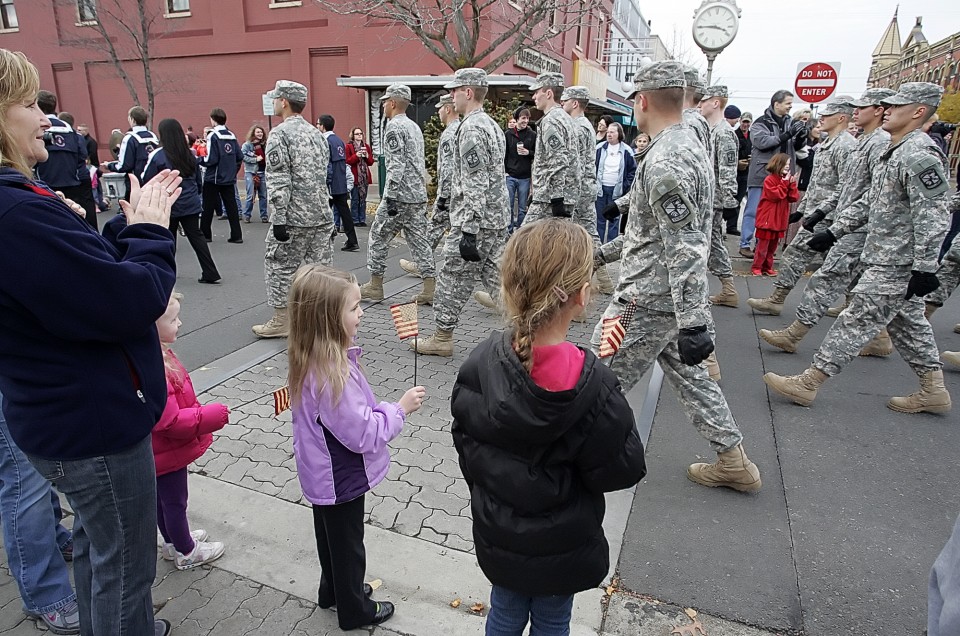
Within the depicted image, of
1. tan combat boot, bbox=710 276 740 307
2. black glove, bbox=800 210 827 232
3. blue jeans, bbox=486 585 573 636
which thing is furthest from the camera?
tan combat boot, bbox=710 276 740 307

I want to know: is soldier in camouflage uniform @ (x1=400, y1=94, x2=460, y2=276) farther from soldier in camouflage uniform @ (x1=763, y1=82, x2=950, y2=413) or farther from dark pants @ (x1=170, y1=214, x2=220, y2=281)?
soldier in camouflage uniform @ (x1=763, y1=82, x2=950, y2=413)

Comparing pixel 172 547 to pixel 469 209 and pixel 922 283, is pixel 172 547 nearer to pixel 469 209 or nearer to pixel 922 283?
pixel 469 209

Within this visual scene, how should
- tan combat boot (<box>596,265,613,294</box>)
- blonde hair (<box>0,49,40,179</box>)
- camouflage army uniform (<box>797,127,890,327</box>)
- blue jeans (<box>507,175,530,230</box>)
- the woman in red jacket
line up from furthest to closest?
1. the woman in red jacket
2. blue jeans (<box>507,175,530,230</box>)
3. tan combat boot (<box>596,265,613,294</box>)
4. camouflage army uniform (<box>797,127,890,327</box>)
5. blonde hair (<box>0,49,40,179</box>)

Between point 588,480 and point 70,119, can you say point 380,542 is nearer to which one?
point 588,480

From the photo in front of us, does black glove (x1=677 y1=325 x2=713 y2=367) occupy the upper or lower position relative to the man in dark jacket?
lower

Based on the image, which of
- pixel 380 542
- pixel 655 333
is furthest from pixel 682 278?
pixel 380 542

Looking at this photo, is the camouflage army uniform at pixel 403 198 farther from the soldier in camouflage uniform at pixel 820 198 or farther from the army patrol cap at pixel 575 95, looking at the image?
the soldier in camouflage uniform at pixel 820 198

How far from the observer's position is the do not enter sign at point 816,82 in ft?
33.4

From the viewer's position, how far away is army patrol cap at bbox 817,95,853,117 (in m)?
7.21

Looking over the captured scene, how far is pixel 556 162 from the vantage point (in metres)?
6.68

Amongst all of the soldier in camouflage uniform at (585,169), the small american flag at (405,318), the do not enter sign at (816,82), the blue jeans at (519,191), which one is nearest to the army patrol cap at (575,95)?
the soldier in camouflage uniform at (585,169)

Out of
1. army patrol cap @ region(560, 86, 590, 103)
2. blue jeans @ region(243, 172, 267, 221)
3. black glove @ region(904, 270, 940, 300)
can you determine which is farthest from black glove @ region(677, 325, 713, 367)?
blue jeans @ region(243, 172, 267, 221)

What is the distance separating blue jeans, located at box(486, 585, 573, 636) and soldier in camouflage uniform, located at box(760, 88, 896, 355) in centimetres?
436

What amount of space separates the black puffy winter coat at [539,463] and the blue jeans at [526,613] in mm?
117
